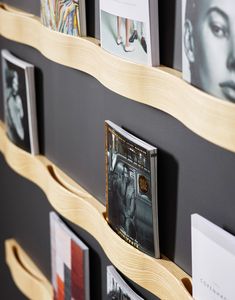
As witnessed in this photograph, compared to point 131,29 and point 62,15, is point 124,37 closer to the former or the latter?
point 131,29

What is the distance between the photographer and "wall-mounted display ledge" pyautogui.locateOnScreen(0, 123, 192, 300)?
1.13m

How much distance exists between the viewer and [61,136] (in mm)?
1628

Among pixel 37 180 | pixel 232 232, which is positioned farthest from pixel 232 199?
pixel 37 180

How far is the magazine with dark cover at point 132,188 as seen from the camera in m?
1.15

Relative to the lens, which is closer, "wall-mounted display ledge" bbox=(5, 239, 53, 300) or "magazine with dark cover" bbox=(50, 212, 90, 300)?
"magazine with dark cover" bbox=(50, 212, 90, 300)

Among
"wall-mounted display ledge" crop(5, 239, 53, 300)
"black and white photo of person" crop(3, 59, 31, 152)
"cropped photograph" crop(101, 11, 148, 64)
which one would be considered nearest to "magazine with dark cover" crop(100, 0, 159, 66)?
"cropped photograph" crop(101, 11, 148, 64)

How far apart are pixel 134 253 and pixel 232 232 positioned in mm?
277

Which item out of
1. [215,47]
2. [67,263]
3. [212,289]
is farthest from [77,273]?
[215,47]

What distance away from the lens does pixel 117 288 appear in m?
1.34

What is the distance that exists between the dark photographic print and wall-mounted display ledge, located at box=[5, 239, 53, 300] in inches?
40.5

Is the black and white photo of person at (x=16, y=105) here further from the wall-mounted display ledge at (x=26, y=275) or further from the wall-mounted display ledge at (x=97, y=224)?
the wall-mounted display ledge at (x=26, y=275)

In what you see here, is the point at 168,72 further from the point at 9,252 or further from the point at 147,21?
the point at 9,252

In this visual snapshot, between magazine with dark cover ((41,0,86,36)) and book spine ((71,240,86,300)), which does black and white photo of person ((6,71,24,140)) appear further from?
book spine ((71,240,86,300))

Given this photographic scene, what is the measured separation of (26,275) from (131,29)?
3.57 feet
